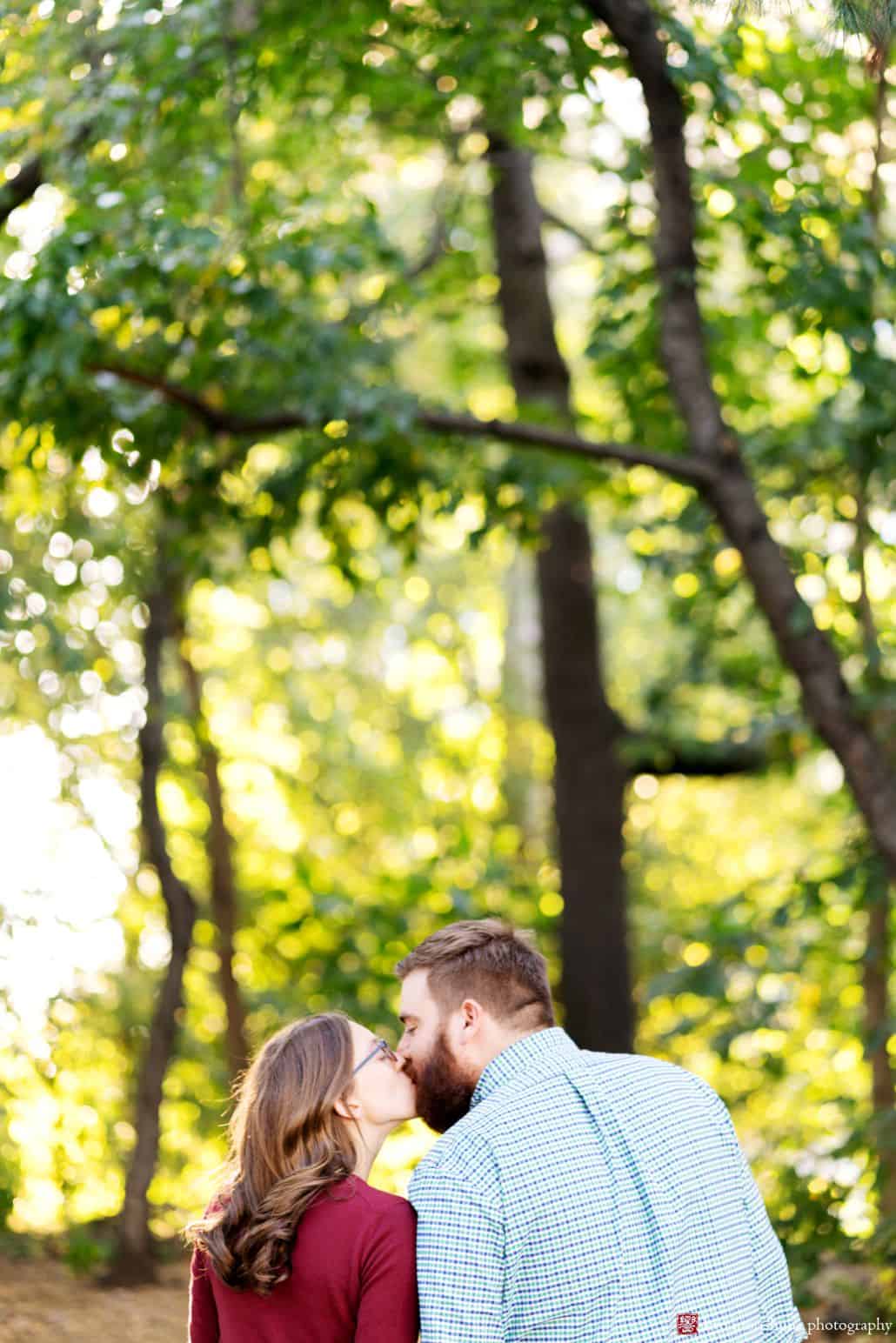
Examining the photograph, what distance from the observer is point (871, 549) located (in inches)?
344

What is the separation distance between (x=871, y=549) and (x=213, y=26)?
15.9 feet

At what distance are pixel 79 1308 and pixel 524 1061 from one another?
4.86 metres

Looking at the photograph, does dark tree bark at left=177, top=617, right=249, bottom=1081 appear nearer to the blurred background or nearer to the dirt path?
the blurred background

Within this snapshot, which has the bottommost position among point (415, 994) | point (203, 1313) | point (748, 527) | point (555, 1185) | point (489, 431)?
point (203, 1313)

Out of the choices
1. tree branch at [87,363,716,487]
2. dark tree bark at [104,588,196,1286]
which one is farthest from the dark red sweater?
dark tree bark at [104,588,196,1286]

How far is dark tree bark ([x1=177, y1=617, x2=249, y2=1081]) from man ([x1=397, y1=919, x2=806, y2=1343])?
595cm

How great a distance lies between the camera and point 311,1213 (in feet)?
8.39

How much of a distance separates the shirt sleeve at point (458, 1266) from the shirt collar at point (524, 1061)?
0.25m

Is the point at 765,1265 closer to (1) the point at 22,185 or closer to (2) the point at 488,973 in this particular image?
(2) the point at 488,973

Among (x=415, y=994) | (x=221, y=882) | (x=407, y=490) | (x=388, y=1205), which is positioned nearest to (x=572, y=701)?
(x=221, y=882)

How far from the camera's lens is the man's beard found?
281 cm

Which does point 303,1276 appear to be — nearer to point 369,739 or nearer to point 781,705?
point 781,705

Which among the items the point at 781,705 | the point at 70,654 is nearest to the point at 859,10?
the point at 70,654

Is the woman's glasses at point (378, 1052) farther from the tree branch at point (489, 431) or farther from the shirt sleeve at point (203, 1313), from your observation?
the tree branch at point (489, 431)
